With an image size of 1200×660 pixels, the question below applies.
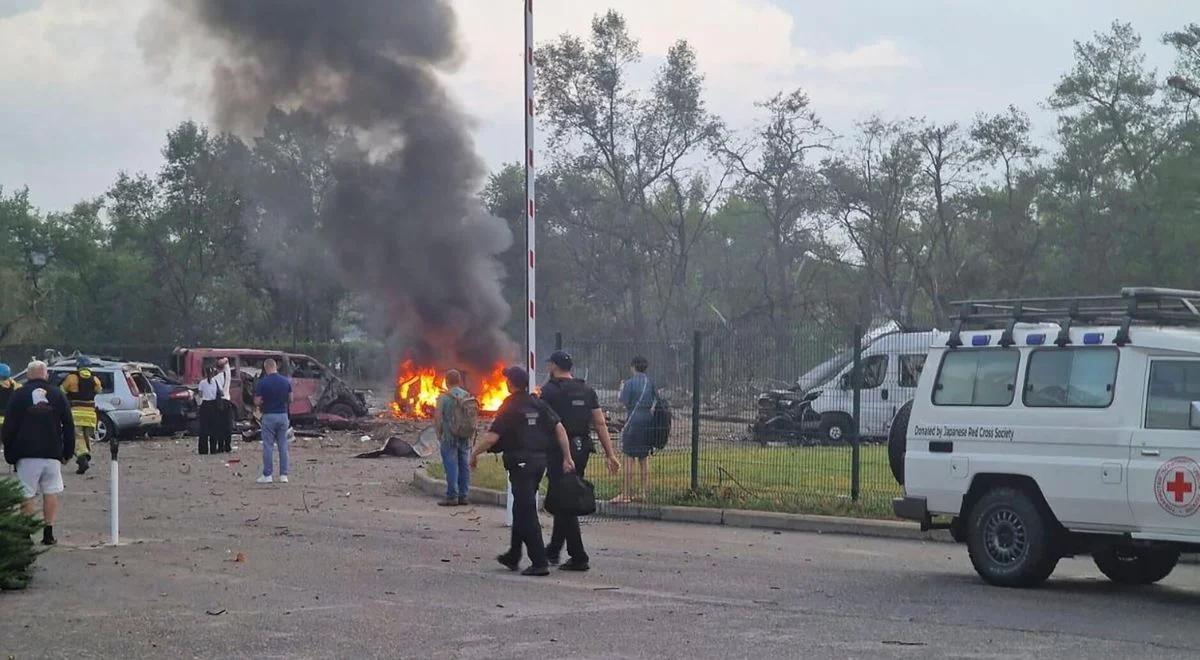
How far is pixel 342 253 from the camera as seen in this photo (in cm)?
3778

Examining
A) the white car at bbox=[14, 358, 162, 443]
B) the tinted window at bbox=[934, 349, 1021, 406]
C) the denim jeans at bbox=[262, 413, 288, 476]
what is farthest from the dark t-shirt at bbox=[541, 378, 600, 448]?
the white car at bbox=[14, 358, 162, 443]

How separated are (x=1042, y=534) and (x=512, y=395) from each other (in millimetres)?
4217

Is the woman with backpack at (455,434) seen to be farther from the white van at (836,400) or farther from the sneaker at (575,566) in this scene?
the sneaker at (575,566)

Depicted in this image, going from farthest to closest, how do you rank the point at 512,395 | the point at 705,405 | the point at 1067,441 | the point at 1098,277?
the point at 1098,277 → the point at 705,405 → the point at 512,395 → the point at 1067,441

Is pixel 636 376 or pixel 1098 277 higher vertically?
pixel 1098 277

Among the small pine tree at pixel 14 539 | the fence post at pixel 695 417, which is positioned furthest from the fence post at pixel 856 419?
the small pine tree at pixel 14 539

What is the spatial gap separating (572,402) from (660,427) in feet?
14.7

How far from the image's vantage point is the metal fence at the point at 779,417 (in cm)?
1548

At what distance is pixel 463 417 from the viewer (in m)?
17.1

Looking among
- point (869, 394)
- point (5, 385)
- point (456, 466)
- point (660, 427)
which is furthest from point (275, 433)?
point (869, 394)

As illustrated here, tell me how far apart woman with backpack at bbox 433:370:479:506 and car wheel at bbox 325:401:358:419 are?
1552cm

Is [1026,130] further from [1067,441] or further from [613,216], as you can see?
[1067,441]

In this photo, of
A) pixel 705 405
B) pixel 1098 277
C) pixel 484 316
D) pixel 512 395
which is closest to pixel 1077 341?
pixel 512 395

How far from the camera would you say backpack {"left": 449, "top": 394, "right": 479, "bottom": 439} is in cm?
1700
